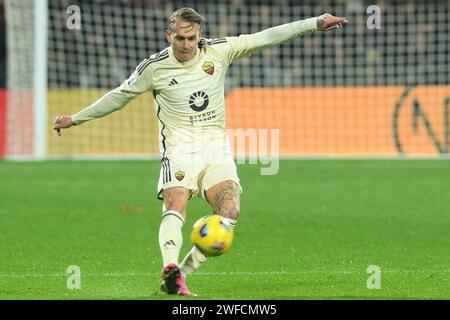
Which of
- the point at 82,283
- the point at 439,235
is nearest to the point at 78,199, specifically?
the point at 439,235

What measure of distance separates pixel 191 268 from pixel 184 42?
1.58 meters

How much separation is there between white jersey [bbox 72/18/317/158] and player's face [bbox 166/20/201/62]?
0.55 ft

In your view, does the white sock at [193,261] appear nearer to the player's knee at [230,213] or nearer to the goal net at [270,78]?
the player's knee at [230,213]

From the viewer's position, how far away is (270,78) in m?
23.8

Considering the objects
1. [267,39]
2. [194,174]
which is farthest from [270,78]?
[194,174]

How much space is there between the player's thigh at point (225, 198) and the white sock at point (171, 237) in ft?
1.09

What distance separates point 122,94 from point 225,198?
1.06m

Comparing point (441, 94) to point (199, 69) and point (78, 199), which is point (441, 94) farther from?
point (199, 69)

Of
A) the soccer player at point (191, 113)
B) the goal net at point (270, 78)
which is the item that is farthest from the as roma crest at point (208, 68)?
the goal net at point (270, 78)

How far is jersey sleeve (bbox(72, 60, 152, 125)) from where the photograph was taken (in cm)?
832

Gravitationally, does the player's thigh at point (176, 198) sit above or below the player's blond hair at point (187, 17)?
below

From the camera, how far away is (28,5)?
69.9 ft

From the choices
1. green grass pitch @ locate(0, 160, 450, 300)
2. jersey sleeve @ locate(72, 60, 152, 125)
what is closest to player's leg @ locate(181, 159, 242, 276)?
green grass pitch @ locate(0, 160, 450, 300)

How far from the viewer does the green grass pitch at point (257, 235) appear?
331 inches
